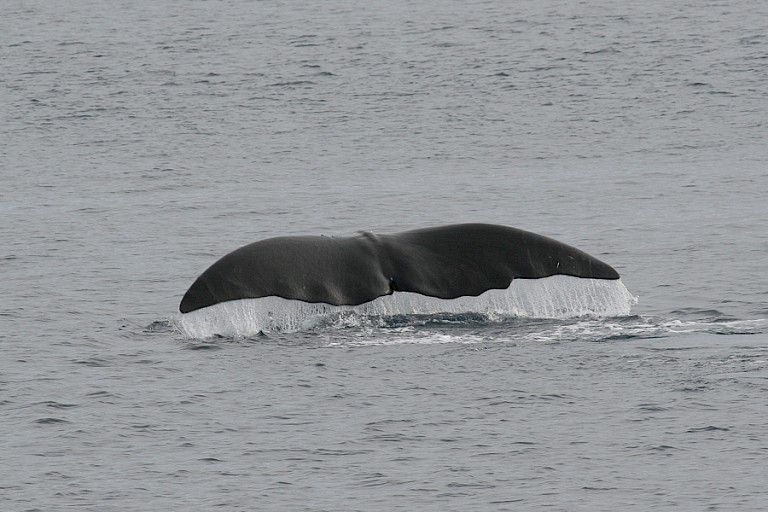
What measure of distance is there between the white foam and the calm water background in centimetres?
27

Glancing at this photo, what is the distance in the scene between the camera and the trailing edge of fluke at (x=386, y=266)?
14305mm

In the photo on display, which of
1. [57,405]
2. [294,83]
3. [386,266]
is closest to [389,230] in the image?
[386,266]

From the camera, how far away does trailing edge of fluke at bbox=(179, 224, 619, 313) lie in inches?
563

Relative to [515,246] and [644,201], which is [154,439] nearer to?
[515,246]

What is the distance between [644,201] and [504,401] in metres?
16.6

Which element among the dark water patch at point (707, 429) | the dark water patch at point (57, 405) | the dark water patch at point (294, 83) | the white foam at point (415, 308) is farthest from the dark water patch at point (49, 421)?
the dark water patch at point (294, 83)

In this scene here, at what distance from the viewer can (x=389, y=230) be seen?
2619cm

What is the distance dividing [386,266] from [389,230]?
11.5m

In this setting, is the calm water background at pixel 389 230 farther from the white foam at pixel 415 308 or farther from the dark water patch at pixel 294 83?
the dark water patch at pixel 294 83

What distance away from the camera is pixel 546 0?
7144 cm

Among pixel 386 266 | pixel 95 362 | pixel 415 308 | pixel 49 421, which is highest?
pixel 386 266

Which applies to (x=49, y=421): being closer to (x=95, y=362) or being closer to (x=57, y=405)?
(x=57, y=405)

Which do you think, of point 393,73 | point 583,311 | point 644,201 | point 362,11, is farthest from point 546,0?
point 583,311

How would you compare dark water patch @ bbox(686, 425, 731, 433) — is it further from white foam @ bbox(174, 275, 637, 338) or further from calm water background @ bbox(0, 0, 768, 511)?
white foam @ bbox(174, 275, 637, 338)
